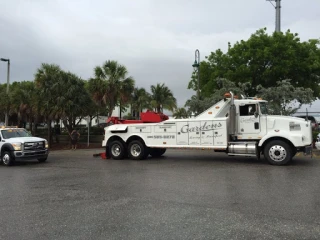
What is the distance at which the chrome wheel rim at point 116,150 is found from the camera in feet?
53.3

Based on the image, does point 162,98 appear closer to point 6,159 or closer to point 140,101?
point 140,101

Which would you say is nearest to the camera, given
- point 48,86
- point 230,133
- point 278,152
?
point 278,152

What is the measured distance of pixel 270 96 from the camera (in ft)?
65.1

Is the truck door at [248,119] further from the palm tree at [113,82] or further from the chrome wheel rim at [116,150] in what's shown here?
the palm tree at [113,82]

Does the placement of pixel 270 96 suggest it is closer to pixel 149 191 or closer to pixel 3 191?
→ pixel 149 191

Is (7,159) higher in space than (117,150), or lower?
lower

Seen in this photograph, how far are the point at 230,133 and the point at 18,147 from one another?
904 cm

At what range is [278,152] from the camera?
12680mm

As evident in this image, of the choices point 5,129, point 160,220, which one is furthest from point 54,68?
point 160,220

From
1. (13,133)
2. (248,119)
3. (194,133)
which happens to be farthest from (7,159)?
(248,119)

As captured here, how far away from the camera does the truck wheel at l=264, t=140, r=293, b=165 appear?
41.1ft

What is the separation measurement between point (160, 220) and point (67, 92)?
19312 millimetres

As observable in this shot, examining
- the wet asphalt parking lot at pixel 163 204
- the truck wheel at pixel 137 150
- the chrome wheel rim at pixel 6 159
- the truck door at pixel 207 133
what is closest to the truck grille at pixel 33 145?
the chrome wheel rim at pixel 6 159

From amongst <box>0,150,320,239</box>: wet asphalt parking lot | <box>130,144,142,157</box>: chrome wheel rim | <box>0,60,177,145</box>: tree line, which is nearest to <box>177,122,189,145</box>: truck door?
<box>130,144,142,157</box>: chrome wheel rim
